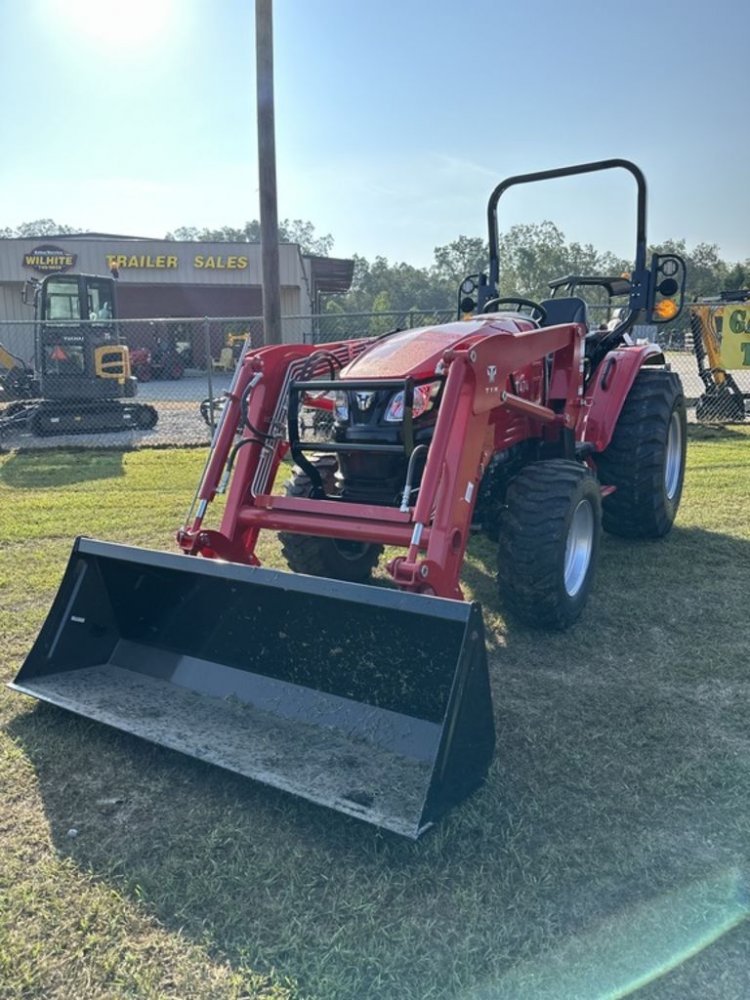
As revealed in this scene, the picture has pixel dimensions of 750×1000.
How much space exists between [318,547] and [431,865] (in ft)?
7.82

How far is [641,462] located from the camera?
558 cm

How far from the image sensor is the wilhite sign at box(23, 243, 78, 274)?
31.3m

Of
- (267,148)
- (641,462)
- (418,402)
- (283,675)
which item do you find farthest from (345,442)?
(267,148)

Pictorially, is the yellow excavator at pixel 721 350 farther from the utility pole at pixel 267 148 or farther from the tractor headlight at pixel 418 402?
the tractor headlight at pixel 418 402

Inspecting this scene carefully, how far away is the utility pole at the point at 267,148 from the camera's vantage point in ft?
31.7

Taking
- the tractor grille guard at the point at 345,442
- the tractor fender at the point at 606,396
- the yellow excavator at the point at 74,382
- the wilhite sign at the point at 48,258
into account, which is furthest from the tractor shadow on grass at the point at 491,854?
the wilhite sign at the point at 48,258

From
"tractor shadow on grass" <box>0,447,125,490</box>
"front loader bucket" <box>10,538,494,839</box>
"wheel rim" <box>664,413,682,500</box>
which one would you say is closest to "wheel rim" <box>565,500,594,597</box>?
"front loader bucket" <box>10,538,494,839</box>

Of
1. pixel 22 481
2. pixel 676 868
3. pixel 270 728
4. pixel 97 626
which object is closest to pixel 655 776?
pixel 676 868

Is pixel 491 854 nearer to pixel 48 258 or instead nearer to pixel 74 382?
pixel 74 382

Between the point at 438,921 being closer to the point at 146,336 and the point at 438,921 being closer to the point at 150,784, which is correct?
the point at 150,784

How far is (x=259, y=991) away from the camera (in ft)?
6.64

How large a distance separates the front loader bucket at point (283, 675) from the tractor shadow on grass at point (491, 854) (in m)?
0.15

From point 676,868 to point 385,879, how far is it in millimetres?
885

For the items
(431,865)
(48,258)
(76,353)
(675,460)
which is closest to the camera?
(431,865)
